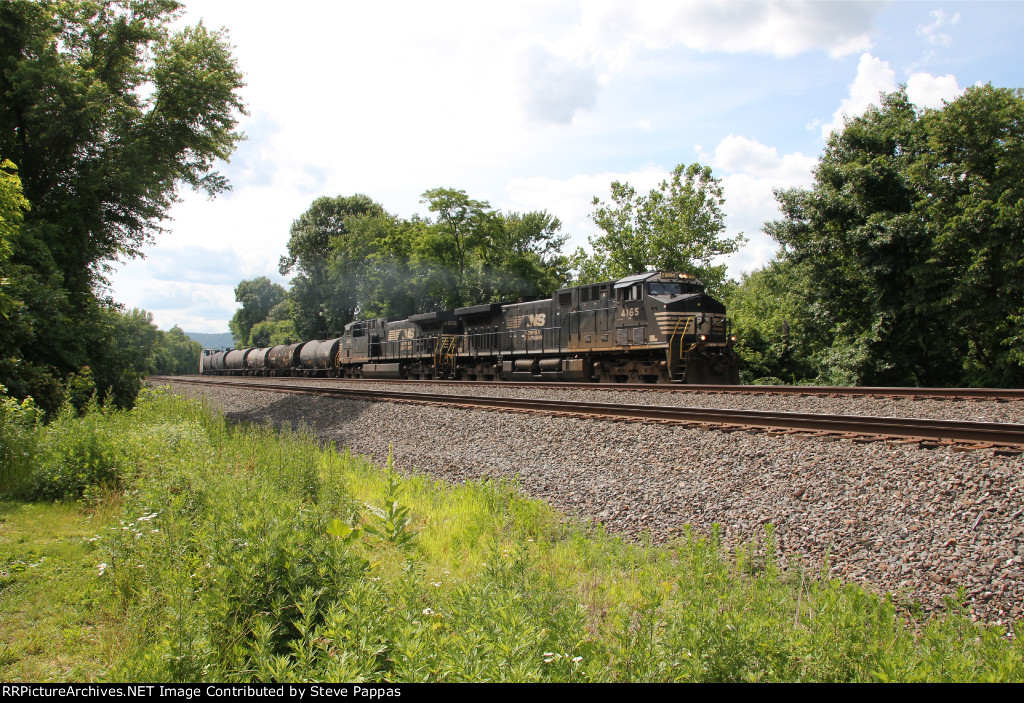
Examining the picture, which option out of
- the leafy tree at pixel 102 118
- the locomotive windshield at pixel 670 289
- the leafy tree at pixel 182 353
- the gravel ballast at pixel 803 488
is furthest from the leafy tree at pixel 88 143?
the leafy tree at pixel 182 353

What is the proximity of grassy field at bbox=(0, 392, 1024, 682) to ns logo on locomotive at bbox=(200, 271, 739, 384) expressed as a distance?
1147 centimetres

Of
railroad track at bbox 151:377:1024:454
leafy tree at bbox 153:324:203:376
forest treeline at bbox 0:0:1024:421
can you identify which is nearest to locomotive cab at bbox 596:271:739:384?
forest treeline at bbox 0:0:1024:421

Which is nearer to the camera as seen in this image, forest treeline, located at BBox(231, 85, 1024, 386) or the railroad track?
the railroad track

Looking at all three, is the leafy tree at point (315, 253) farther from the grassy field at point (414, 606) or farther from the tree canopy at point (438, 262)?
the grassy field at point (414, 606)

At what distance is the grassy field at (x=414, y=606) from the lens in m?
2.83

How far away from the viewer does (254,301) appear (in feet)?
326

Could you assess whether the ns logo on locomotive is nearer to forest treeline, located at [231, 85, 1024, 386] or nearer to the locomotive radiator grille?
the locomotive radiator grille

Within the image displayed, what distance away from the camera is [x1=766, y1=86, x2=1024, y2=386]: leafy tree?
16.8 meters

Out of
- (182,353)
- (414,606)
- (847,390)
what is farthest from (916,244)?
(182,353)

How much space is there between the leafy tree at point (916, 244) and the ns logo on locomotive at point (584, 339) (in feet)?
22.3

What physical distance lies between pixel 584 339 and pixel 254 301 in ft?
306

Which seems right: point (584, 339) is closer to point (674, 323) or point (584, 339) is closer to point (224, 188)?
point (674, 323)
